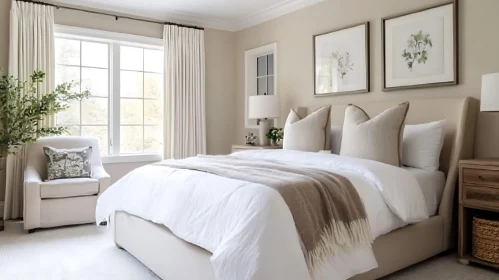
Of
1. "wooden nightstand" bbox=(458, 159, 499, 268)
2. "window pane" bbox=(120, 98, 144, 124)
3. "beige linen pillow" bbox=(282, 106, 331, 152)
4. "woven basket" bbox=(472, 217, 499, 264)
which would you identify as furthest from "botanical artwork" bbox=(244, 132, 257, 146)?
"woven basket" bbox=(472, 217, 499, 264)

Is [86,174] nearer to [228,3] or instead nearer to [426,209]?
[228,3]

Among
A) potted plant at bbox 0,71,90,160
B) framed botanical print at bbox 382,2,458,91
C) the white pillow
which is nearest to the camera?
the white pillow

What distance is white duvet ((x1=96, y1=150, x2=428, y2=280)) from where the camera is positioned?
69.8 inches

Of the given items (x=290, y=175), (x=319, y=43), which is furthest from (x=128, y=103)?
(x=290, y=175)

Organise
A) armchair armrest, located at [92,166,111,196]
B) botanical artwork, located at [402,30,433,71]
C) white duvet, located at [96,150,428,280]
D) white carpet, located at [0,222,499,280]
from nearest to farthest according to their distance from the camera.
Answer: white duvet, located at [96,150,428,280], white carpet, located at [0,222,499,280], botanical artwork, located at [402,30,433,71], armchair armrest, located at [92,166,111,196]

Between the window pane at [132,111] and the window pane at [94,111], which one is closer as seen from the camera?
the window pane at [94,111]

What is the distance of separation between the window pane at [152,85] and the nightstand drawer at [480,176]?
4006 mm

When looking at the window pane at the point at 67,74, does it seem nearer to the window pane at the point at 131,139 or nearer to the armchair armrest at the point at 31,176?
the window pane at the point at 131,139

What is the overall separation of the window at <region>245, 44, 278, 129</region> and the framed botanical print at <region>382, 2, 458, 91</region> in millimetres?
1982

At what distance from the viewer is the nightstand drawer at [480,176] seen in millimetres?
2627

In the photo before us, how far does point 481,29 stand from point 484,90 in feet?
2.48

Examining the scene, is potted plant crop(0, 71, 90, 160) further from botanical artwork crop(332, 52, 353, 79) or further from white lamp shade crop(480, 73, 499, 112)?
white lamp shade crop(480, 73, 499, 112)

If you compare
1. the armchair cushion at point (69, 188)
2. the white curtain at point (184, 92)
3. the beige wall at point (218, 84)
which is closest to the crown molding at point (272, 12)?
the beige wall at point (218, 84)

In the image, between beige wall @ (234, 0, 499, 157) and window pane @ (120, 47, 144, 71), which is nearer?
beige wall @ (234, 0, 499, 157)
